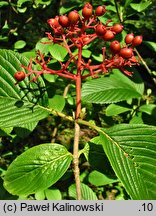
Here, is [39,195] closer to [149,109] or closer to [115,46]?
[149,109]

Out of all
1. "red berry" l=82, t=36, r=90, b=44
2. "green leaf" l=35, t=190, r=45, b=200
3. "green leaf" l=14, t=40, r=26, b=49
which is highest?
"red berry" l=82, t=36, r=90, b=44

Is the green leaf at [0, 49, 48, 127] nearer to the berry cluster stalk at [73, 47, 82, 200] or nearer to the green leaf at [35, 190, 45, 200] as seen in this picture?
the berry cluster stalk at [73, 47, 82, 200]

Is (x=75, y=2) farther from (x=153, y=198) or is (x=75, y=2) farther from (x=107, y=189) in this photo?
(x=107, y=189)

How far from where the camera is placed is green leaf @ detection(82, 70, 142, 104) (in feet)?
4.66

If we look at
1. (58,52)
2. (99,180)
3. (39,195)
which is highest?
(58,52)

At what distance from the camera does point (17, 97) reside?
3.86 ft

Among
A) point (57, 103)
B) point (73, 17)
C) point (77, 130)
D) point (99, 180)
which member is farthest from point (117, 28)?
point (99, 180)

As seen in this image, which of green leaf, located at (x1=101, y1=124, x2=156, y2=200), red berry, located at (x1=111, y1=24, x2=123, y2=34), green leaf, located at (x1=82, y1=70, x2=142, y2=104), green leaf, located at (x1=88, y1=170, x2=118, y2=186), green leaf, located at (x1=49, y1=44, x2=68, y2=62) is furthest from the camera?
green leaf, located at (x1=88, y1=170, x2=118, y2=186)

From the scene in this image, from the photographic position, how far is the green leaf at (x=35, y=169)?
1.06 m

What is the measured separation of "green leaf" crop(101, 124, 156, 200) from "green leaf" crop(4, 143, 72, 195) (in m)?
0.15

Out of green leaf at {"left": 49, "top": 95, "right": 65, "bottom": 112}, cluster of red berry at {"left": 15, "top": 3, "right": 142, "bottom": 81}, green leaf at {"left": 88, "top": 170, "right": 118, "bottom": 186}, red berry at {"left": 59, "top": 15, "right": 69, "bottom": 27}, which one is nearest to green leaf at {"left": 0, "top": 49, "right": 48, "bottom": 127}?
cluster of red berry at {"left": 15, "top": 3, "right": 142, "bottom": 81}

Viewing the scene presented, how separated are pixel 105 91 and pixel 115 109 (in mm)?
362

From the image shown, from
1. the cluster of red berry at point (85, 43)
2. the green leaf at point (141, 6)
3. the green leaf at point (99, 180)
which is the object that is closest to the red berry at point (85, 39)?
the cluster of red berry at point (85, 43)

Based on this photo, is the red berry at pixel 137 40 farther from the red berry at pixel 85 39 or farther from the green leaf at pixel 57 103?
the green leaf at pixel 57 103
